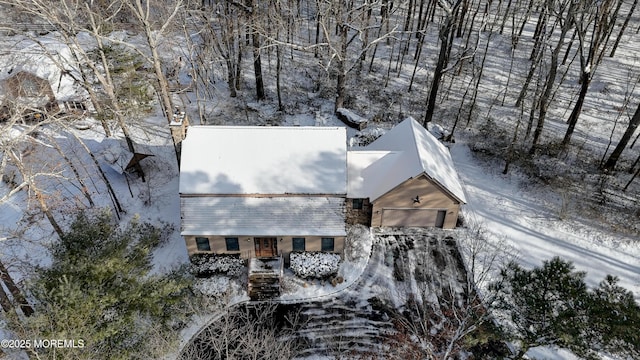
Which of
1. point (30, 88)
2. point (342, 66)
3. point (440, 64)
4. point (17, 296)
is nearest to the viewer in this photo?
point (17, 296)

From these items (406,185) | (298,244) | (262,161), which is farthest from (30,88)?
(406,185)

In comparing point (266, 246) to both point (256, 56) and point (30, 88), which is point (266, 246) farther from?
point (30, 88)

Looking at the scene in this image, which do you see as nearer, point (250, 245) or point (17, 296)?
point (17, 296)

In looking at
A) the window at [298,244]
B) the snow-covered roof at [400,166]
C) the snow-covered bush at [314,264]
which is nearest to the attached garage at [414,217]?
the snow-covered roof at [400,166]

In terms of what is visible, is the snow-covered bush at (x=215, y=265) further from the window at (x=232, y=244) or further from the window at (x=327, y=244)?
the window at (x=327, y=244)

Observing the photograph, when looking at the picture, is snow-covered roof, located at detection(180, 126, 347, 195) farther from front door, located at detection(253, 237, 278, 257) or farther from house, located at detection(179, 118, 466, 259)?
front door, located at detection(253, 237, 278, 257)

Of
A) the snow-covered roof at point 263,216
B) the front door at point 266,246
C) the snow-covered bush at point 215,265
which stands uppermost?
the snow-covered roof at point 263,216

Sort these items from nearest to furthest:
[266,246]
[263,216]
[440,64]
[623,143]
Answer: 1. [263,216]
2. [266,246]
3. [623,143]
4. [440,64]
